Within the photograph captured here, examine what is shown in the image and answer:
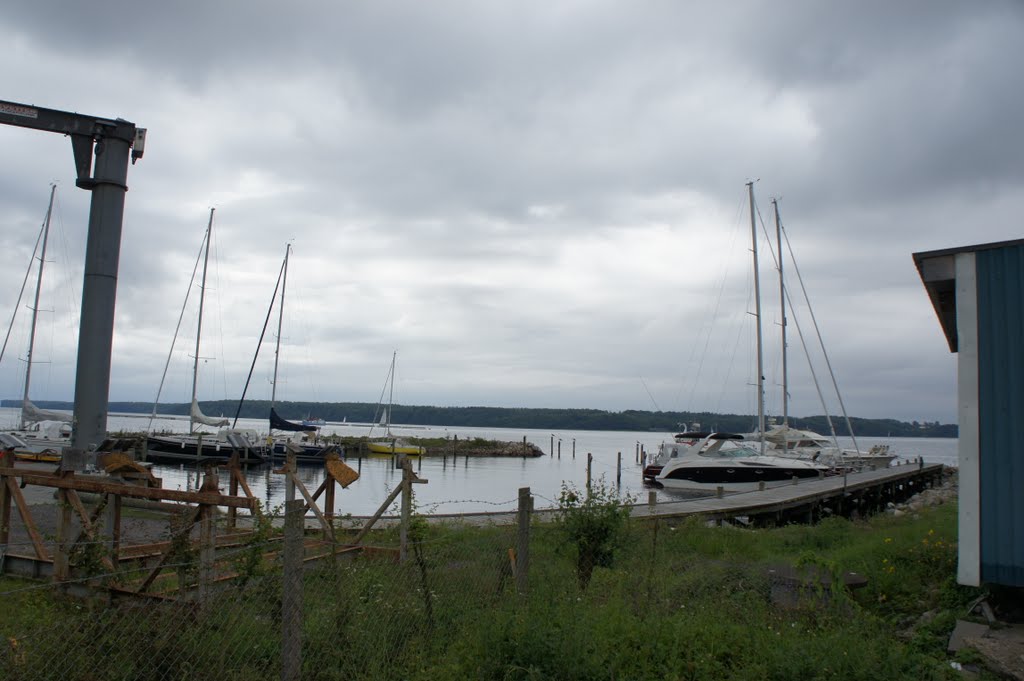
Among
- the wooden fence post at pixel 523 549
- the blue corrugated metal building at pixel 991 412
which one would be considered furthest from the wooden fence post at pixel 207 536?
the blue corrugated metal building at pixel 991 412

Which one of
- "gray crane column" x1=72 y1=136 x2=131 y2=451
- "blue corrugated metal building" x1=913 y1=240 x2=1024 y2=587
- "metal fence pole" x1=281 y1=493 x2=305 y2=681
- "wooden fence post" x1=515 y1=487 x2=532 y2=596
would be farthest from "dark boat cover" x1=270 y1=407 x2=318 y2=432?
"metal fence pole" x1=281 y1=493 x2=305 y2=681

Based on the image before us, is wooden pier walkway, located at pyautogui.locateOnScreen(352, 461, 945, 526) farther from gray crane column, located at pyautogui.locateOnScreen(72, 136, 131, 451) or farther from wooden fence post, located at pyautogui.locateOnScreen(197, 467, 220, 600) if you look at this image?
wooden fence post, located at pyautogui.locateOnScreen(197, 467, 220, 600)

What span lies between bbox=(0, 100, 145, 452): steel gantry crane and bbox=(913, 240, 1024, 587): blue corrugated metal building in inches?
428

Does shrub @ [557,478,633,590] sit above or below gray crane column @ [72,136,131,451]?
below

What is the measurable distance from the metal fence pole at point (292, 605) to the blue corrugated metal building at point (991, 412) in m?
6.65

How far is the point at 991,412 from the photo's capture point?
7.69 m

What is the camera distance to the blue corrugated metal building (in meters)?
7.48

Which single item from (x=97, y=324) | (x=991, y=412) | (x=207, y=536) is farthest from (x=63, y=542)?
(x=991, y=412)

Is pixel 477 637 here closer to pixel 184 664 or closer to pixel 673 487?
pixel 184 664

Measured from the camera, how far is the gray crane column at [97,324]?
10.3m

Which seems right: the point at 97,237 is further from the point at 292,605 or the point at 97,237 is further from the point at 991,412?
the point at 991,412

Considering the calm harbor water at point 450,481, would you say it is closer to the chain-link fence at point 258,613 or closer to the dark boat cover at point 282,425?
the dark boat cover at point 282,425

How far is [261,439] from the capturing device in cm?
5794

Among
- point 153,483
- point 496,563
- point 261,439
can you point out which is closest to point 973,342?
point 496,563
